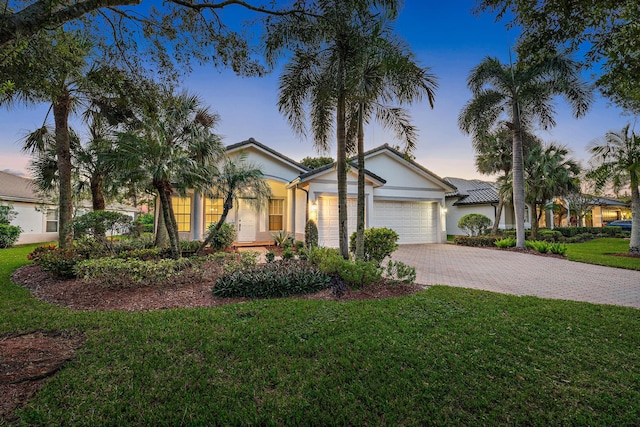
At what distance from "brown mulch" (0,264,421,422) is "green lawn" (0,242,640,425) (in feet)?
0.64

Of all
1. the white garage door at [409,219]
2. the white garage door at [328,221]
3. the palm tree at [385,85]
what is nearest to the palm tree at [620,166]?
the white garage door at [409,219]

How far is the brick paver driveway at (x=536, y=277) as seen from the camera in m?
6.24

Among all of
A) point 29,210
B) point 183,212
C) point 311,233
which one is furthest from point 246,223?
point 29,210

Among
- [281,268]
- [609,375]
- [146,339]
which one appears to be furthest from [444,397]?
[281,268]

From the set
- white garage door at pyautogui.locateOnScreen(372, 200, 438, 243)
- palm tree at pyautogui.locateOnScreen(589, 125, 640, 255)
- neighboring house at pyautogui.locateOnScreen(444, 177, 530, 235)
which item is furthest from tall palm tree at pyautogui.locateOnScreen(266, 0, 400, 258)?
neighboring house at pyautogui.locateOnScreen(444, 177, 530, 235)

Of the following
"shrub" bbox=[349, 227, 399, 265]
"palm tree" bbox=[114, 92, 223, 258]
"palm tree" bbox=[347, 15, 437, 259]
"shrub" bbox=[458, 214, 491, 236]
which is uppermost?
"palm tree" bbox=[347, 15, 437, 259]

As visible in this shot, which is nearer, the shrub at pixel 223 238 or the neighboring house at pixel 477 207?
the shrub at pixel 223 238

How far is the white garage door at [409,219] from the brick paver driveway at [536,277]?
5413 millimetres

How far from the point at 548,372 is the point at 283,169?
551 inches

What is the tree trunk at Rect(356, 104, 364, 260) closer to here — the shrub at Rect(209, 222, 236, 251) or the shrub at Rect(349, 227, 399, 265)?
the shrub at Rect(349, 227, 399, 265)

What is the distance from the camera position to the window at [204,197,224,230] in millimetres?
14555

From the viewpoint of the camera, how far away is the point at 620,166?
1231 centimetres

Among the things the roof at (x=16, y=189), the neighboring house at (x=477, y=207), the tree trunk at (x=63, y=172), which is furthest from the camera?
the neighboring house at (x=477, y=207)

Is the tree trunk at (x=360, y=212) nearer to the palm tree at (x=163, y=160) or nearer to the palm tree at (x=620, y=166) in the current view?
the palm tree at (x=163, y=160)
